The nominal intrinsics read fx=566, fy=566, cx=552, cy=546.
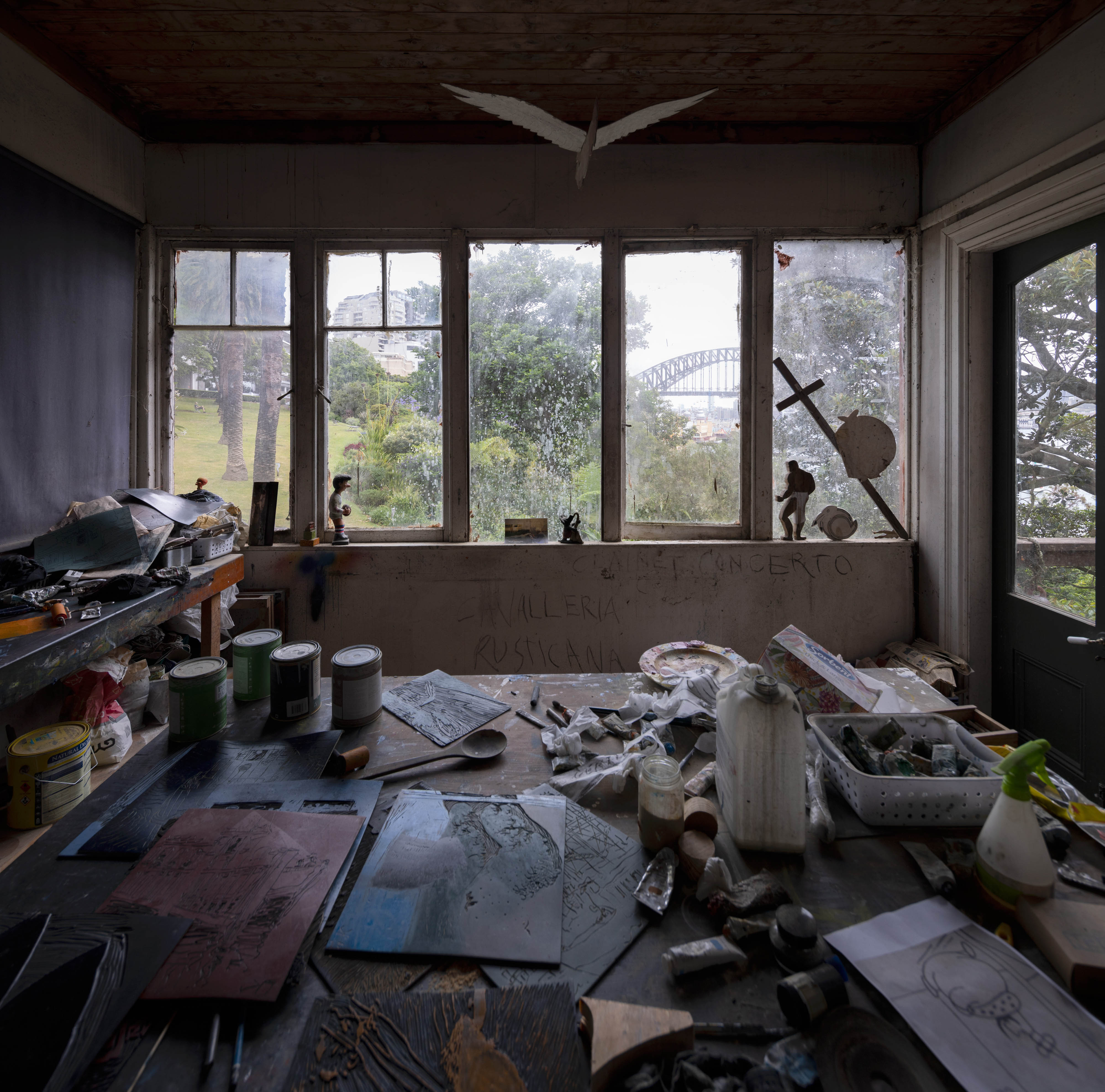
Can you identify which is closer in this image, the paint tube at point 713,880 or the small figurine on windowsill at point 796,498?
the paint tube at point 713,880

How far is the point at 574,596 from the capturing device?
10.3ft

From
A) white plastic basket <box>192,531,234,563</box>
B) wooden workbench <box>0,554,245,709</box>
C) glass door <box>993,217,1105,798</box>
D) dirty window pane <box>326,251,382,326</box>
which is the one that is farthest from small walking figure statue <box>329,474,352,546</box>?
glass door <box>993,217,1105,798</box>

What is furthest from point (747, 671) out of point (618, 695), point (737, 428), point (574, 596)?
point (737, 428)

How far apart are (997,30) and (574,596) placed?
314 centimetres

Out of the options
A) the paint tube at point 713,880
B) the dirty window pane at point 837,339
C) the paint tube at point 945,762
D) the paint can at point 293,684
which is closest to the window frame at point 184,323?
the paint can at point 293,684

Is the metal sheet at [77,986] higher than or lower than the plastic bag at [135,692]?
higher

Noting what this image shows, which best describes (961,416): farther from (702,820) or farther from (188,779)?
(188,779)

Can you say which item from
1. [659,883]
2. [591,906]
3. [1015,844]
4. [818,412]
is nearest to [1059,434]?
[818,412]

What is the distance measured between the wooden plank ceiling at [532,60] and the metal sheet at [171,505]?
6.23 feet

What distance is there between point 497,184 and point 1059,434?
297cm

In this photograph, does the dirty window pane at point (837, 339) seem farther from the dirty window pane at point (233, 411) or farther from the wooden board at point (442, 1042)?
the wooden board at point (442, 1042)

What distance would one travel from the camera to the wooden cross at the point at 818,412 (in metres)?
3.18

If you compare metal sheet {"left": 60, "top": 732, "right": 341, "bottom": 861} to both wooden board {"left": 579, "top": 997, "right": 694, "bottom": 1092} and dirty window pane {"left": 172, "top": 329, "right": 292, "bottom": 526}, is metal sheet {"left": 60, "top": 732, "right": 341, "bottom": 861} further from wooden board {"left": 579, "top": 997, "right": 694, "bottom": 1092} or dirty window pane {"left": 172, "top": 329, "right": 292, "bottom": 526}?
dirty window pane {"left": 172, "top": 329, "right": 292, "bottom": 526}

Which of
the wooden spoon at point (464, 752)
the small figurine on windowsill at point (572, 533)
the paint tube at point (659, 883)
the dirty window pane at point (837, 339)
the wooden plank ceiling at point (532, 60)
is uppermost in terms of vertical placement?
the wooden plank ceiling at point (532, 60)
